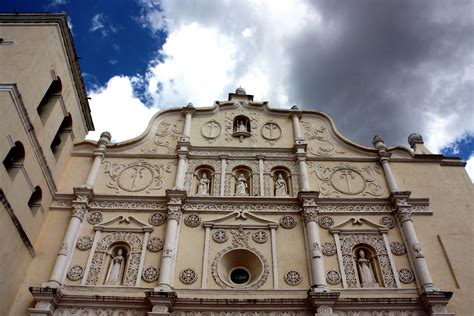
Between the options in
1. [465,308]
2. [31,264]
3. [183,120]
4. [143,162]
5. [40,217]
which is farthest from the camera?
[183,120]

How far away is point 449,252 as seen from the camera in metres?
11.4

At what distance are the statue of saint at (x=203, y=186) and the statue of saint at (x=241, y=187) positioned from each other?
35.1 inches

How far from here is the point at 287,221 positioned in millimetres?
12102

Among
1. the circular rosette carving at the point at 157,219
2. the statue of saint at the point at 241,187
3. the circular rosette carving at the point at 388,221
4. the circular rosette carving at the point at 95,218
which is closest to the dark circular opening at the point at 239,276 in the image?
the statue of saint at the point at 241,187

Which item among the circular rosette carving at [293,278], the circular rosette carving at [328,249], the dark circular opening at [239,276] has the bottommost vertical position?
the circular rosette carving at [293,278]

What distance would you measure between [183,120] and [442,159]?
8690mm

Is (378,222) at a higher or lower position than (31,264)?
higher

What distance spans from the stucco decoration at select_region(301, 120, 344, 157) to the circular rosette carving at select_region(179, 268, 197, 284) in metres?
5.77

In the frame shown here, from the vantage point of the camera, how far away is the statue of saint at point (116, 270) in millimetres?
10920

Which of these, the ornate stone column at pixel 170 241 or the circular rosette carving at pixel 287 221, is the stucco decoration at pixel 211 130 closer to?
the ornate stone column at pixel 170 241

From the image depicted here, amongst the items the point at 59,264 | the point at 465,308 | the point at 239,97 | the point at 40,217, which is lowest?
the point at 465,308

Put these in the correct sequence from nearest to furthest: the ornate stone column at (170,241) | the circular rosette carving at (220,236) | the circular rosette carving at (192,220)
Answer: the ornate stone column at (170,241) < the circular rosette carving at (220,236) < the circular rosette carving at (192,220)

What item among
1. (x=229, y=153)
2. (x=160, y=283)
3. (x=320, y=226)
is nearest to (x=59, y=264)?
(x=160, y=283)

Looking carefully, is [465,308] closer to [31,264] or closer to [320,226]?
[320,226]
